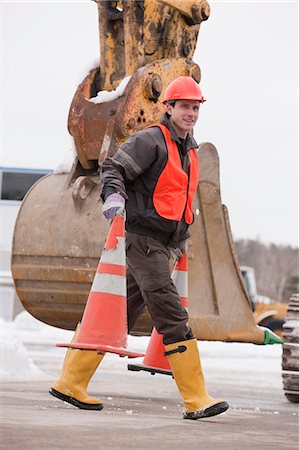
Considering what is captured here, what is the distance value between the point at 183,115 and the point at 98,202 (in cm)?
229

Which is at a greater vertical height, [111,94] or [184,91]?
[184,91]

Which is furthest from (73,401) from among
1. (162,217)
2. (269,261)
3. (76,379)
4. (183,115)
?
(269,261)

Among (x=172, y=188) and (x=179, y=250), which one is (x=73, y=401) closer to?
(x=179, y=250)

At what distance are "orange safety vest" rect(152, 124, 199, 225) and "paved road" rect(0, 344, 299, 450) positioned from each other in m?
1.11

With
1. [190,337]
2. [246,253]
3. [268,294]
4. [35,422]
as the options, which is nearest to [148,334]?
[190,337]

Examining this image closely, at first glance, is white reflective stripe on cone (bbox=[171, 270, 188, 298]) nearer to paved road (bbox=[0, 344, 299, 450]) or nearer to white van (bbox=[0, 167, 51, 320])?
paved road (bbox=[0, 344, 299, 450])

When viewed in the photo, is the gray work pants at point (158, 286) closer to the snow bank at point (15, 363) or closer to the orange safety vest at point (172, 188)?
the orange safety vest at point (172, 188)

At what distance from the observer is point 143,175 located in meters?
7.05

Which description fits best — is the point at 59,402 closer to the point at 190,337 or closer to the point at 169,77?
the point at 190,337

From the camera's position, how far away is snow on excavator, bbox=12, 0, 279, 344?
9.28 m

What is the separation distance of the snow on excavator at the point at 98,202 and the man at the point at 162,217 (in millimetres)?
2008

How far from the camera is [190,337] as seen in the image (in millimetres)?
6922

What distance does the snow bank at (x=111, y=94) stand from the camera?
9375 millimetres

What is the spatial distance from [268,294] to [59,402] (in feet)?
231
